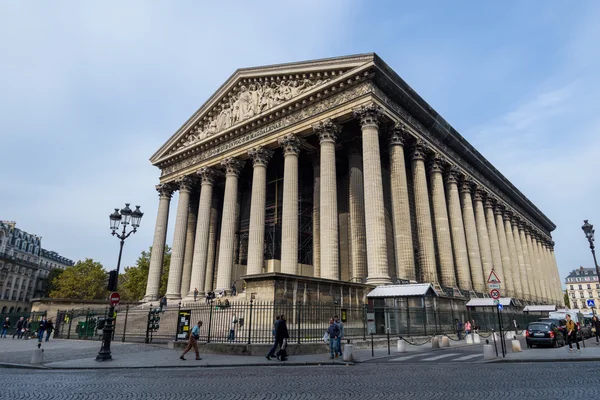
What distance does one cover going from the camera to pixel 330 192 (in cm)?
2517

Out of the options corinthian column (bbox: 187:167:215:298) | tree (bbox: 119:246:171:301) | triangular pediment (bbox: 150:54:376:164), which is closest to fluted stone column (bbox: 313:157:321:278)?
triangular pediment (bbox: 150:54:376:164)

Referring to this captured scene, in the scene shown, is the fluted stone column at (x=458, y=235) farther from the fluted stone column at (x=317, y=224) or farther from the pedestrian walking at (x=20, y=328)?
the pedestrian walking at (x=20, y=328)

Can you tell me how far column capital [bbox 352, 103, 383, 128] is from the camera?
24.8 m

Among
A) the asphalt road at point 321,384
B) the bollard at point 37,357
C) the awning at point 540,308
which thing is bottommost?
the asphalt road at point 321,384

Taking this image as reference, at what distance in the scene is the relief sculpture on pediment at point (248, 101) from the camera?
29562 millimetres

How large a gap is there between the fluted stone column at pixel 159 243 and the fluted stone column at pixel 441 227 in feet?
77.2

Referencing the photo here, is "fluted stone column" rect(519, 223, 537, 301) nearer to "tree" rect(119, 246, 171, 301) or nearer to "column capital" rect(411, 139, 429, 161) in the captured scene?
"column capital" rect(411, 139, 429, 161)

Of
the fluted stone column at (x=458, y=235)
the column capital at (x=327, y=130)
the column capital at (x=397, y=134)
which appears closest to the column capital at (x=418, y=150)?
the column capital at (x=397, y=134)

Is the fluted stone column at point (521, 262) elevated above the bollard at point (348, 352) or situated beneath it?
elevated above

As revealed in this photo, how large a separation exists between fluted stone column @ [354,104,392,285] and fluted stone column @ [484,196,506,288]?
18.7 metres

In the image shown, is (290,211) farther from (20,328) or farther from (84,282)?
(84,282)

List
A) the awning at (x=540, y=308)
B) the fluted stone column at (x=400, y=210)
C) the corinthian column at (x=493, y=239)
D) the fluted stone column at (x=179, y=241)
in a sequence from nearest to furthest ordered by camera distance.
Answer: the fluted stone column at (x=400, y=210) → the fluted stone column at (x=179, y=241) → the awning at (x=540, y=308) → the corinthian column at (x=493, y=239)

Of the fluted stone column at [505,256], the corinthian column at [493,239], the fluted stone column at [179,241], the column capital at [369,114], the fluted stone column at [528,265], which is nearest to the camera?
the column capital at [369,114]

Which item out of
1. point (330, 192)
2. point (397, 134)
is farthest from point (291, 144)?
point (397, 134)
